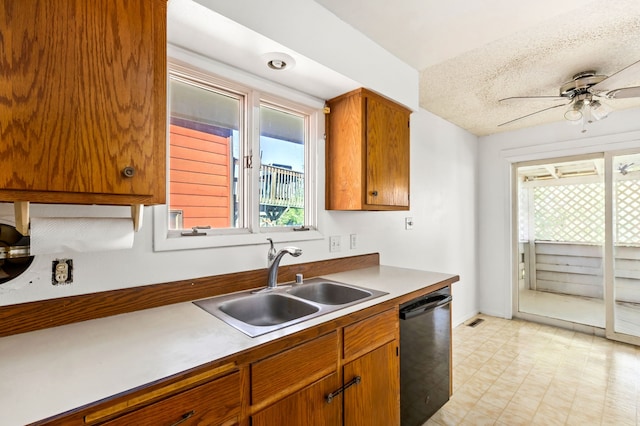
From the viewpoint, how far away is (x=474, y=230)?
4043mm

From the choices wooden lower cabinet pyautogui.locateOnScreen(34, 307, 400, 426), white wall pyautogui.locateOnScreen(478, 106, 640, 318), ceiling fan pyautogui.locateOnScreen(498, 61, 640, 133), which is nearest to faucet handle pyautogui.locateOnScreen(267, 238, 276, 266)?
wooden lower cabinet pyautogui.locateOnScreen(34, 307, 400, 426)

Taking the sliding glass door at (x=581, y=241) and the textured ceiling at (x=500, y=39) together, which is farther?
the sliding glass door at (x=581, y=241)

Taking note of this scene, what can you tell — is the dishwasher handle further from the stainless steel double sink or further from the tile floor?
the tile floor

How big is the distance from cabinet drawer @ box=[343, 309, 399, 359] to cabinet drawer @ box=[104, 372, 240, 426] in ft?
1.74

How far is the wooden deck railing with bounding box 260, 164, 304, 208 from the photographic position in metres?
1.93

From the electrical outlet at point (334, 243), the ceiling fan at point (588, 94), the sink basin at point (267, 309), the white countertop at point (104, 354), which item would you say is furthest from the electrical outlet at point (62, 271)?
the ceiling fan at point (588, 94)

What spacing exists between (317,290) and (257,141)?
38.3 inches

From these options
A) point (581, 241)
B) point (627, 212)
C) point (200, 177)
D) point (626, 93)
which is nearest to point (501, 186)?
point (581, 241)

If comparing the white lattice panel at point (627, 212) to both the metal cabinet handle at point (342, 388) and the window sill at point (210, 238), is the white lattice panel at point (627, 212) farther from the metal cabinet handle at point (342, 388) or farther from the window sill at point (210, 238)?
the metal cabinet handle at point (342, 388)

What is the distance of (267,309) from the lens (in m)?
1.61

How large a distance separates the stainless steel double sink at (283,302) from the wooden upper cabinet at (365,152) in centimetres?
Result: 55

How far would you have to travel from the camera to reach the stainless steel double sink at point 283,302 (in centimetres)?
140

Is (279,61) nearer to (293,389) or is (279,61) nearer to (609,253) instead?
(293,389)

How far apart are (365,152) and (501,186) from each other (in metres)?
2.86
